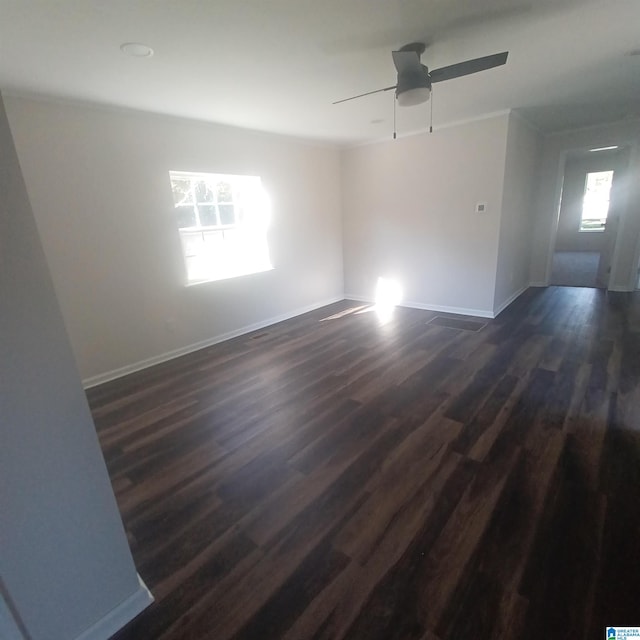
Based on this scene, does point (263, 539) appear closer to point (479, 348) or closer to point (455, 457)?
point (455, 457)

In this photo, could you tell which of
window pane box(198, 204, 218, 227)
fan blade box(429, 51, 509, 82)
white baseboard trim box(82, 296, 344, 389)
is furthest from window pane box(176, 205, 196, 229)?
fan blade box(429, 51, 509, 82)

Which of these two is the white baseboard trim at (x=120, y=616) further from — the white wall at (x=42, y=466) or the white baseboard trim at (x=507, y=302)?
the white baseboard trim at (x=507, y=302)

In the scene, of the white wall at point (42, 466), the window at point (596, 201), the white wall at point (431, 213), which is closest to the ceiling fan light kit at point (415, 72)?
the white wall at point (431, 213)

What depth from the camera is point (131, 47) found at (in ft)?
6.73

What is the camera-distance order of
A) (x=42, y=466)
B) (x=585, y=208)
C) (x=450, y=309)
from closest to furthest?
(x=42, y=466) < (x=450, y=309) < (x=585, y=208)

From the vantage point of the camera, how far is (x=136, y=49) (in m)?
2.08

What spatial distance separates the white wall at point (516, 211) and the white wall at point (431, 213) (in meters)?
0.19

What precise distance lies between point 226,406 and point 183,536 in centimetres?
121

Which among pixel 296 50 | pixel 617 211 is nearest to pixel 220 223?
pixel 296 50

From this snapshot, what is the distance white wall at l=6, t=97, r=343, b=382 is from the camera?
112 inches

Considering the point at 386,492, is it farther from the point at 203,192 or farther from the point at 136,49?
the point at 203,192

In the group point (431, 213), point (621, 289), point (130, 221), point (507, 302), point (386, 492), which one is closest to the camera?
point (386, 492)

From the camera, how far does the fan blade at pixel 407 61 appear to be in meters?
2.19

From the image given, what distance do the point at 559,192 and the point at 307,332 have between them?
478 centimetres
